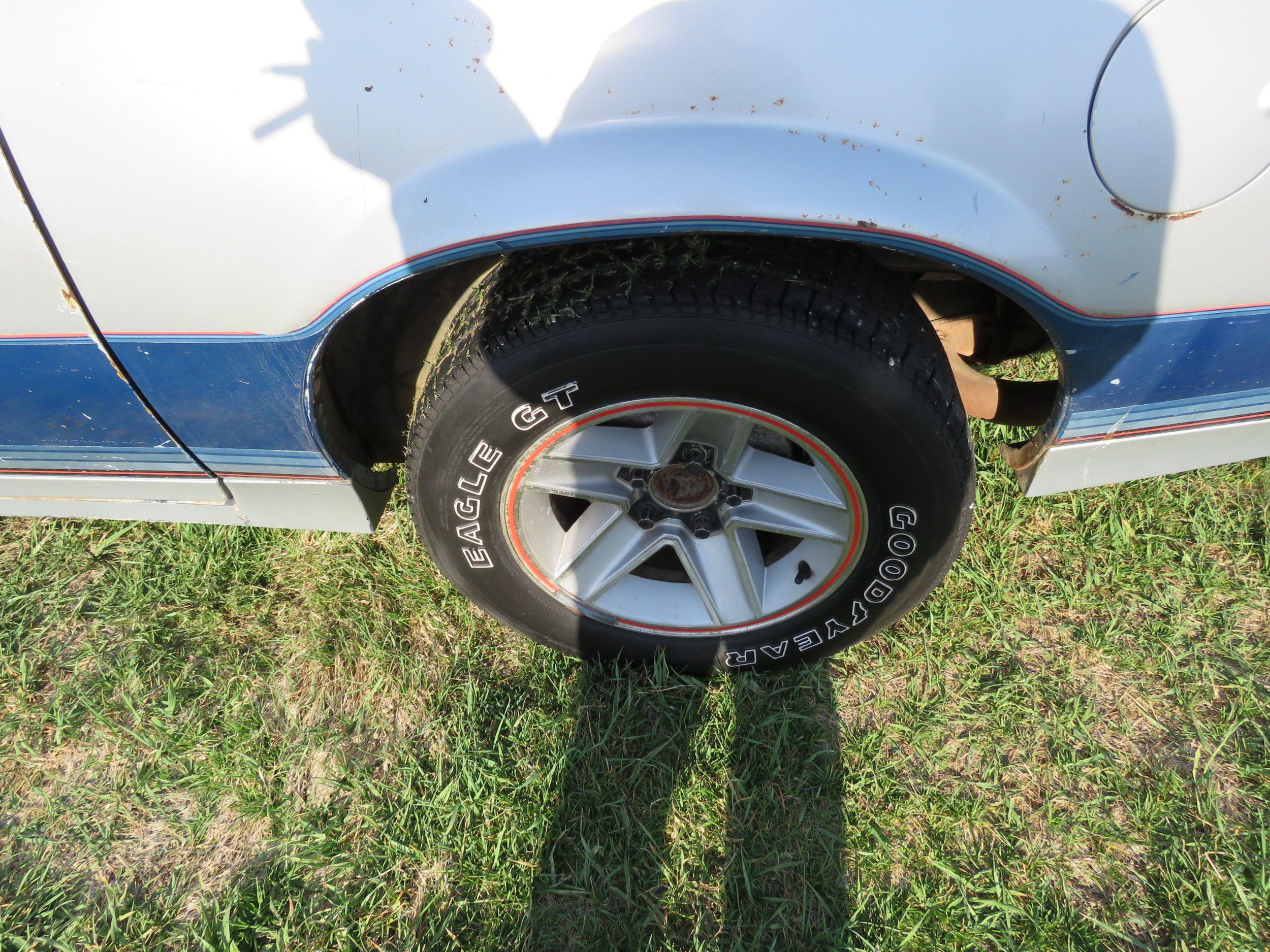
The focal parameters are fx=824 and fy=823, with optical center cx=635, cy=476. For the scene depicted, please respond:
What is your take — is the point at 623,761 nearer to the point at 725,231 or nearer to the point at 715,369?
the point at 715,369

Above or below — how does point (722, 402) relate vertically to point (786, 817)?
above

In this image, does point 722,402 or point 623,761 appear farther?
point 623,761

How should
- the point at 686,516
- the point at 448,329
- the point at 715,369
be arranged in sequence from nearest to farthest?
the point at 715,369, the point at 448,329, the point at 686,516

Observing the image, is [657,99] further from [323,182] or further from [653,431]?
[653,431]

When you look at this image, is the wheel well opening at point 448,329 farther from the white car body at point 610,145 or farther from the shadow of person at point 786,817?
the shadow of person at point 786,817

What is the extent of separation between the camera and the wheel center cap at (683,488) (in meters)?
1.83

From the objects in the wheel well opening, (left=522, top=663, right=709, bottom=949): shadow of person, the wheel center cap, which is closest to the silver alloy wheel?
the wheel center cap

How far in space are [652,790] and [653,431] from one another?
823 millimetres

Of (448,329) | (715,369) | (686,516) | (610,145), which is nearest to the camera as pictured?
(610,145)

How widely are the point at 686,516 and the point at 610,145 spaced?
0.89 meters

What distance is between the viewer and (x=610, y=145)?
1280 mm

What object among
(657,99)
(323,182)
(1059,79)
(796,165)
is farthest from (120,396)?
(1059,79)

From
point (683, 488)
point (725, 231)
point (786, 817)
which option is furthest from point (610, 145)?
point (786, 817)

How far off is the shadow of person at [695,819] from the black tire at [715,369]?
49cm
